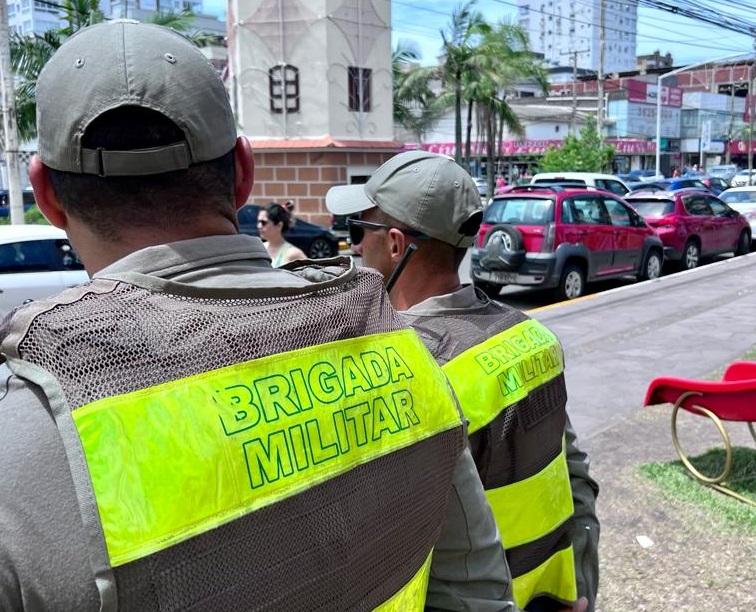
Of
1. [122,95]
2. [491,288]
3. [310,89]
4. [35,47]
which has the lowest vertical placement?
[491,288]

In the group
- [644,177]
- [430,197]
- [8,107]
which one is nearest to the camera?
[430,197]

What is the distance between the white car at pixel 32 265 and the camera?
838cm

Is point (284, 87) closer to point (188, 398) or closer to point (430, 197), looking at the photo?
point (430, 197)

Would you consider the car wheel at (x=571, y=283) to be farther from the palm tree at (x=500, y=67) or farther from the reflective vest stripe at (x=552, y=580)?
the palm tree at (x=500, y=67)

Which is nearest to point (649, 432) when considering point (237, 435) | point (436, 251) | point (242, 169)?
point (436, 251)

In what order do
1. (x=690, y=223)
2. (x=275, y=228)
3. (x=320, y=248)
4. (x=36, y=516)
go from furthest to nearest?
1. (x=320, y=248)
2. (x=690, y=223)
3. (x=275, y=228)
4. (x=36, y=516)

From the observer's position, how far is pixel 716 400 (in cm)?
455

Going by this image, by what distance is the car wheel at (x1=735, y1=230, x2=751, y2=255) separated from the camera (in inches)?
672

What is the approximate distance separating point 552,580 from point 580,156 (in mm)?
29784

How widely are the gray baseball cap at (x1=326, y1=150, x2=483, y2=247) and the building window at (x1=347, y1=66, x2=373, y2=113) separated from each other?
1888 cm

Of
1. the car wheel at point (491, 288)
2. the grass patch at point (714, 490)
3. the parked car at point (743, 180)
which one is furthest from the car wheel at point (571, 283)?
the parked car at point (743, 180)

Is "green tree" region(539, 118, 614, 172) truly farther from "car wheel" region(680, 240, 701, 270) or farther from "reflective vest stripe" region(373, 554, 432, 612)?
"reflective vest stripe" region(373, 554, 432, 612)

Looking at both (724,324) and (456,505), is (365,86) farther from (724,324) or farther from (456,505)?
(456,505)

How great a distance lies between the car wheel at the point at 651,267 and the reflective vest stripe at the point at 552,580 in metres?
12.0
